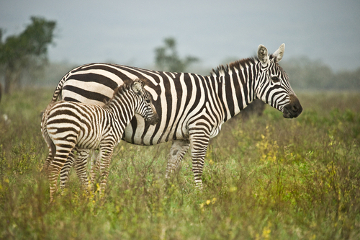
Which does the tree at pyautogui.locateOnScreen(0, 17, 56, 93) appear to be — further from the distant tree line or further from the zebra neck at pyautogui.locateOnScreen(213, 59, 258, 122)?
the distant tree line

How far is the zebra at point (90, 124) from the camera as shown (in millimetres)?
4027

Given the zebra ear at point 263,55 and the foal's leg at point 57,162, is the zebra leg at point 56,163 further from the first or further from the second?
the zebra ear at point 263,55

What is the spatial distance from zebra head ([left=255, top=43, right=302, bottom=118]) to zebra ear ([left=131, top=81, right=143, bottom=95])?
7.59 ft

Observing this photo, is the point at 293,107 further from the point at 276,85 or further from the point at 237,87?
the point at 237,87

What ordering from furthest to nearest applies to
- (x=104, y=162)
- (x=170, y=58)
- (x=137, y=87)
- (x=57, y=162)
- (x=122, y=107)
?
(x=170, y=58), (x=137, y=87), (x=122, y=107), (x=104, y=162), (x=57, y=162)

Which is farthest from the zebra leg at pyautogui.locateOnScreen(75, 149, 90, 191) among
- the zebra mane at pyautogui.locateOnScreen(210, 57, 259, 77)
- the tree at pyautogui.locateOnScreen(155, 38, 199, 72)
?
the tree at pyautogui.locateOnScreen(155, 38, 199, 72)

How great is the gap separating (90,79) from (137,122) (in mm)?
1110

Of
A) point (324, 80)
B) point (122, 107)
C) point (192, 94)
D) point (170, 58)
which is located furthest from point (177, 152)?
point (324, 80)

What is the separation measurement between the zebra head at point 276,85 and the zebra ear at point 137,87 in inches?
91.1

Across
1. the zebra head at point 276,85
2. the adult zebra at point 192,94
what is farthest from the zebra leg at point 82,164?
the zebra head at point 276,85

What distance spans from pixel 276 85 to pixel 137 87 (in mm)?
2603

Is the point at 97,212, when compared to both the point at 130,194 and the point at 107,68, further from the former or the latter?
the point at 107,68

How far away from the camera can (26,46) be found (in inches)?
1003

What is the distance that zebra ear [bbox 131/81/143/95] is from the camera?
504 centimetres
